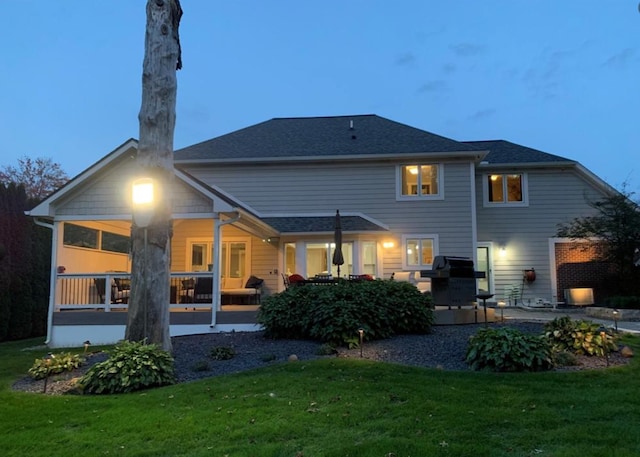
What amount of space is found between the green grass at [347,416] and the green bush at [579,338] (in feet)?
2.19

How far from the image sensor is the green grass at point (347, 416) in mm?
3646

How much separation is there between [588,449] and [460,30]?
91.1 feet

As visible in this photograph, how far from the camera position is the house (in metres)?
Result: 14.4

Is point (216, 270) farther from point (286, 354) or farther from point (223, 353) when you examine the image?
point (286, 354)

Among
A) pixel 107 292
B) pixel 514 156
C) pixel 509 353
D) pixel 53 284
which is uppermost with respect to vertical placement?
pixel 514 156

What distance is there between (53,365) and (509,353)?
6.28 metres

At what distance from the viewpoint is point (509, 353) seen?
5961 millimetres

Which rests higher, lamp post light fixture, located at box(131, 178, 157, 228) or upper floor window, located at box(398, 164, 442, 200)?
upper floor window, located at box(398, 164, 442, 200)

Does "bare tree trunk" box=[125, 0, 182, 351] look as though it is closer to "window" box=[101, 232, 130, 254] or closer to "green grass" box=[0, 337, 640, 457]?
"green grass" box=[0, 337, 640, 457]

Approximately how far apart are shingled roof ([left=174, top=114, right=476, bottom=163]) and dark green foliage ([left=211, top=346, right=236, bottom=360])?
8986 millimetres

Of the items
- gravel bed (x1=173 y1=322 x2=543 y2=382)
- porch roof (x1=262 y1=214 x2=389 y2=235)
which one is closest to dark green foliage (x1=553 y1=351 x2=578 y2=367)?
gravel bed (x1=173 y1=322 x2=543 y2=382)

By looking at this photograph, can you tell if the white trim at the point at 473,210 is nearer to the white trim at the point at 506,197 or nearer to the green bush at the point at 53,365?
the white trim at the point at 506,197

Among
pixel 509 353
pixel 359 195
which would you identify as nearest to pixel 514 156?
pixel 359 195

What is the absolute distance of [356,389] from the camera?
510cm
